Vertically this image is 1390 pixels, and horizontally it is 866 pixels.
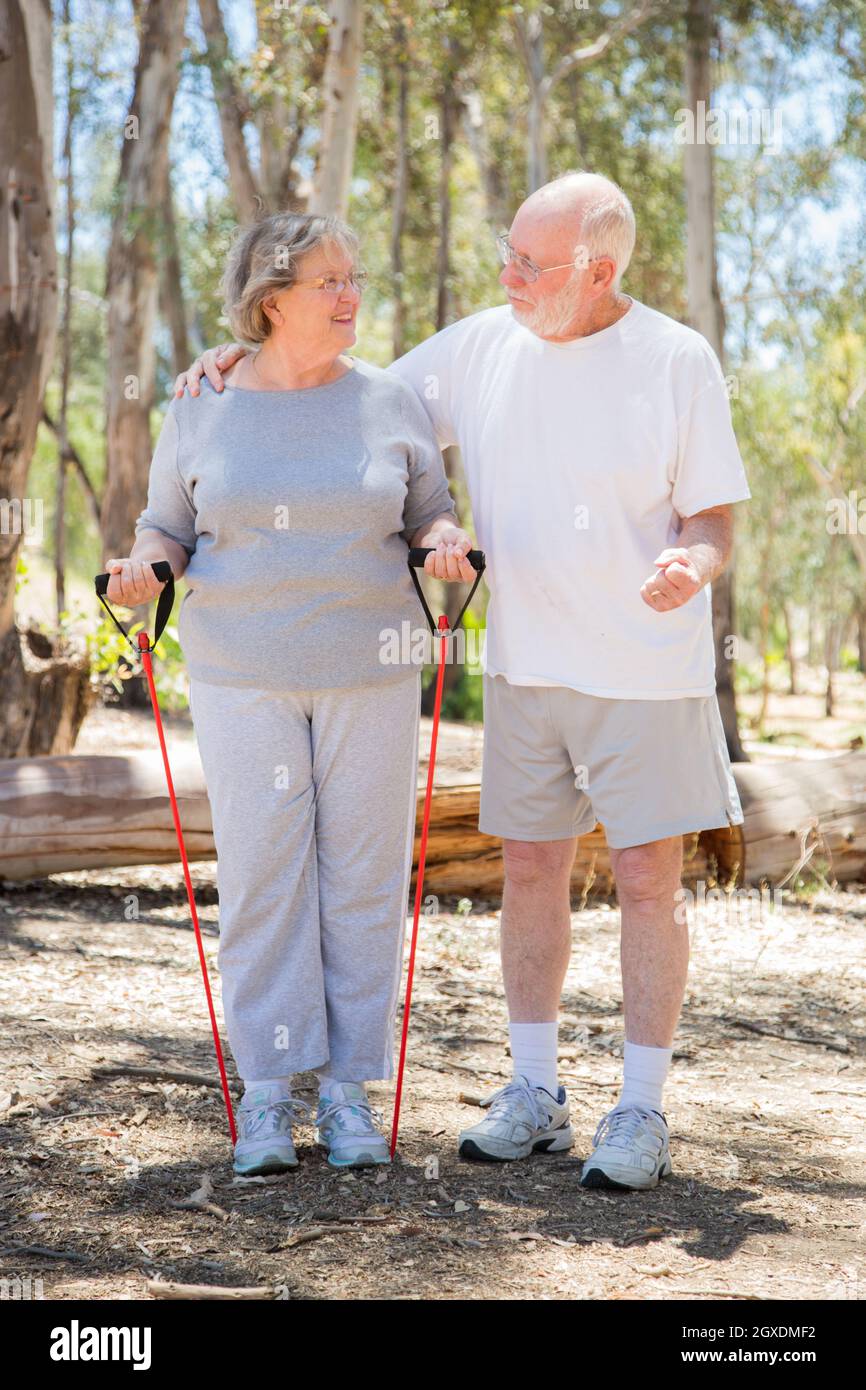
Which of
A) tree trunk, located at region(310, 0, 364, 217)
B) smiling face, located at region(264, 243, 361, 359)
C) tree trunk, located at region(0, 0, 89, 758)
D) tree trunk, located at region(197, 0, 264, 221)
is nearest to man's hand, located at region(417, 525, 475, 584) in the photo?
smiling face, located at region(264, 243, 361, 359)

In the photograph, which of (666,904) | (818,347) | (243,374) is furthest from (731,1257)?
(818,347)

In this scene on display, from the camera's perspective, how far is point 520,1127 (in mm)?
2867

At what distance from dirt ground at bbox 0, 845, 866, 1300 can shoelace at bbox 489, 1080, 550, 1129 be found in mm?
84

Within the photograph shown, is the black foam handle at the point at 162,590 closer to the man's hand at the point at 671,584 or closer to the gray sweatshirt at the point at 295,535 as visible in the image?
the gray sweatshirt at the point at 295,535

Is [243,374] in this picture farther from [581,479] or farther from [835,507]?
[835,507]

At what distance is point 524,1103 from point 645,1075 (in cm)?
29

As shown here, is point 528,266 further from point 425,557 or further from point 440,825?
point 440,825

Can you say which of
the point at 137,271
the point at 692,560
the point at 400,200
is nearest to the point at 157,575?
the point at 692,560

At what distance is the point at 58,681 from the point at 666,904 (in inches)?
169

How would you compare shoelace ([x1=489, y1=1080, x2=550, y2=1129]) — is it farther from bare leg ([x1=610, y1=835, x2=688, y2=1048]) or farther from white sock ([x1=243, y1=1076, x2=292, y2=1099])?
white sock ([x1=243, y1=1076, x2=292, y2=1099])

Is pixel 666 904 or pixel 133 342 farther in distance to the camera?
pixel 133 342

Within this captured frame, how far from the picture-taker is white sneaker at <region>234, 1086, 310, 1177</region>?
2.71 meters

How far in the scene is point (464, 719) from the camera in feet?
43.7

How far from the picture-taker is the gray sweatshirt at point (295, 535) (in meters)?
2.68
